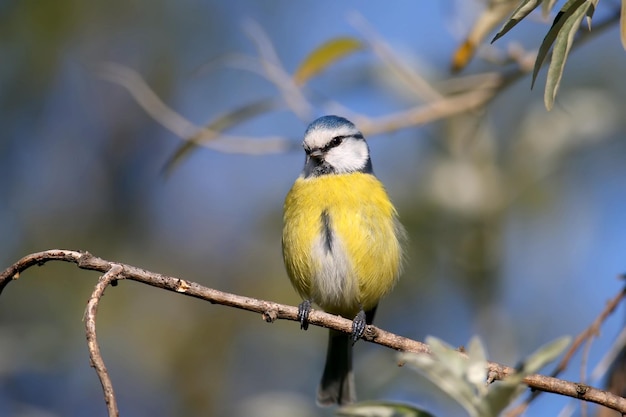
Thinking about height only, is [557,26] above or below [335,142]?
below

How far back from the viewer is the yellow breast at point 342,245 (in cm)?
352

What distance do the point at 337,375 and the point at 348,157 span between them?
1.05 m

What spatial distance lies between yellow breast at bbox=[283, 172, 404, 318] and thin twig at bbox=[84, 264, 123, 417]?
1.74 meters

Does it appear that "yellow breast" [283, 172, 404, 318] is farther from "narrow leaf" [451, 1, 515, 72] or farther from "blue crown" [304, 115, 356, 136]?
"narrow leaf" [451, 1, 515, 72]

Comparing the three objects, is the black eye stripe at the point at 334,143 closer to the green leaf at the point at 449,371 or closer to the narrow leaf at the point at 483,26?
the narrow leaf at the point at 483,26

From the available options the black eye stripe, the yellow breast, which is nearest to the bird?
the yellow breast

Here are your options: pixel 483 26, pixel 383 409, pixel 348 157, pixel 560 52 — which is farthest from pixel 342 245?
pixel 383 409

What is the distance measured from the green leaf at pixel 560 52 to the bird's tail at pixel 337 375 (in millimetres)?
2253

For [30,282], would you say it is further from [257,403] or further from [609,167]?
[609,167]

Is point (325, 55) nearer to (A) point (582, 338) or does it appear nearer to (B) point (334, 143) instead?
(B) point (334, 143)

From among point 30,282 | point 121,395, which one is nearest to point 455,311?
point 121,395

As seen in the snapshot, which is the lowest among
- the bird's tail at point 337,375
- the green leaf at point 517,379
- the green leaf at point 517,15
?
the green leaf at point 517,379

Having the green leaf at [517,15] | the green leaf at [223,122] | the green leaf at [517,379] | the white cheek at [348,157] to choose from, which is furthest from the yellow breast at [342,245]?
the green leaf at [517,379]

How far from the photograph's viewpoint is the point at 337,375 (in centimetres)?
398
